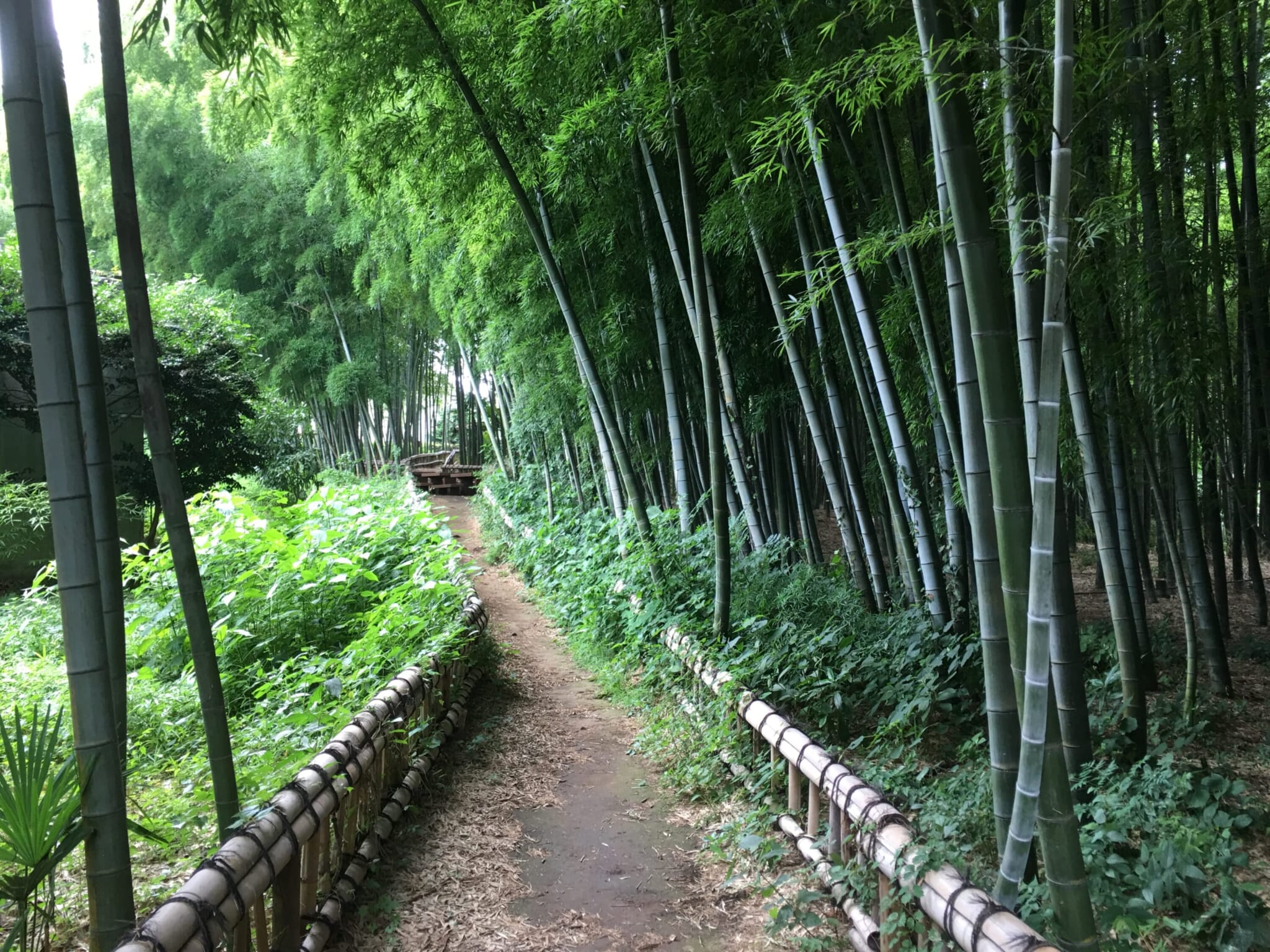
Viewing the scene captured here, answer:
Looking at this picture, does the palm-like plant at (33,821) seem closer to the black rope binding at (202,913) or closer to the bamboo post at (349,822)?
the black rope binding at (202,913)

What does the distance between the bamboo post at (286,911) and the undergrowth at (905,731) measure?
110 cm

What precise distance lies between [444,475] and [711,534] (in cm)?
1120

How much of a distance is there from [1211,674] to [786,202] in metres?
2.72

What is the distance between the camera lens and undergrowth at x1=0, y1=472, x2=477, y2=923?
236 cm

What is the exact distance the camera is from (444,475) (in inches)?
585

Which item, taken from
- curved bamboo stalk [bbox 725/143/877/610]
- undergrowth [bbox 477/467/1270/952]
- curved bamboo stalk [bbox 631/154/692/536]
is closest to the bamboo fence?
undergrowth [bbox 477/467/1270/952]

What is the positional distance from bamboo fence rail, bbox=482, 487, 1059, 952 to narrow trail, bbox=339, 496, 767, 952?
0.98 feet

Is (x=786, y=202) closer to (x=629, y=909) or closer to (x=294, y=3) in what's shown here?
(x=294, y=3)

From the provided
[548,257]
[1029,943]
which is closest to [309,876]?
[1029,943]

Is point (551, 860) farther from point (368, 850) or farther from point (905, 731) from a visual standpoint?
point (905, 731)

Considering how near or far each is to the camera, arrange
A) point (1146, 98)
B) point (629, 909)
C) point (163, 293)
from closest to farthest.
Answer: point (629, 909) < point (1146, 98) < point (163, 293)

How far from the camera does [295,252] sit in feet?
35.6

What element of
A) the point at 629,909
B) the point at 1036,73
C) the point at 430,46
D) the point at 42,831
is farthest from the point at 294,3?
the point at 629,909

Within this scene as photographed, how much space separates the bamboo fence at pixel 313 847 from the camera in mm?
1426
